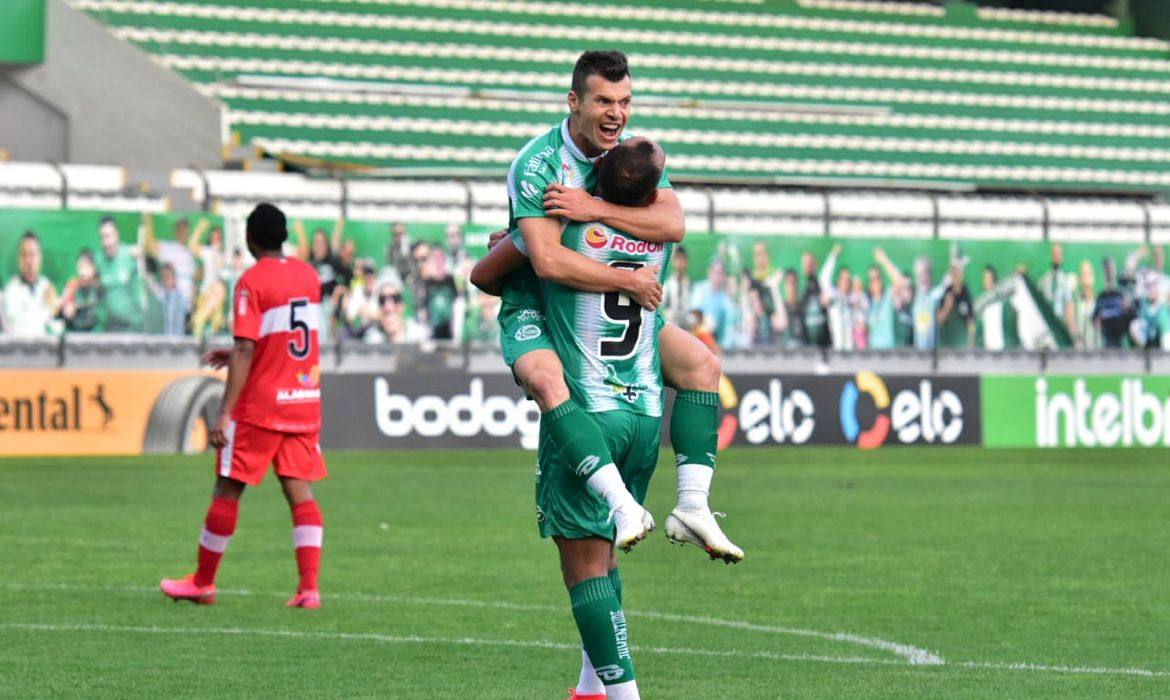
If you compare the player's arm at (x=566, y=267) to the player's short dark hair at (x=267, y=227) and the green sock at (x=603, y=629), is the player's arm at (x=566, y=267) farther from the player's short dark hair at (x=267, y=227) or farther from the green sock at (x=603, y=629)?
the player's short dark hair at (x=267, y=227)

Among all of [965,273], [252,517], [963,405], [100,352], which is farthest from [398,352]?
[252,517]

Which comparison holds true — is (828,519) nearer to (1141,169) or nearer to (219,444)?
(219,444)

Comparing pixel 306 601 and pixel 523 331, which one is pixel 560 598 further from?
pixel 523 331

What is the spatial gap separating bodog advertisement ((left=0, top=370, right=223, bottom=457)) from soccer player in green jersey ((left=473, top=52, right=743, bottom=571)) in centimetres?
1811

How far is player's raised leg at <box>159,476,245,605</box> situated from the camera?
1015 cm

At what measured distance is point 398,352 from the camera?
1165 inches

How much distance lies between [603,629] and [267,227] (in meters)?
4.46

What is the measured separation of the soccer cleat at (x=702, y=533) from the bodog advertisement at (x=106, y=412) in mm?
18364

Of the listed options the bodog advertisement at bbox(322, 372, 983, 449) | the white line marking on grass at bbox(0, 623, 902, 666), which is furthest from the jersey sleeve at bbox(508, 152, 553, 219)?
the bodog advertisement at bbox(322, 372, 983, 449)

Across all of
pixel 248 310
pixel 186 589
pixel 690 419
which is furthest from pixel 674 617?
pixel 690 419

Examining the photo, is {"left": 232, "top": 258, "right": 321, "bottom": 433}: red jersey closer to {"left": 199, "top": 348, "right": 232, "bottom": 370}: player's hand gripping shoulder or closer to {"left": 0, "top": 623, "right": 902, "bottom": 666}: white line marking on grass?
{"left": 199, "top": 348, "right": 232, "bottom": 370}: player's hand gripping shoulder

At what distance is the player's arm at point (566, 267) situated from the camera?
6.17 m

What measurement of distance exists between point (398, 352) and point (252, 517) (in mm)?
13328

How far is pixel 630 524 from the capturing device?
5918mm
